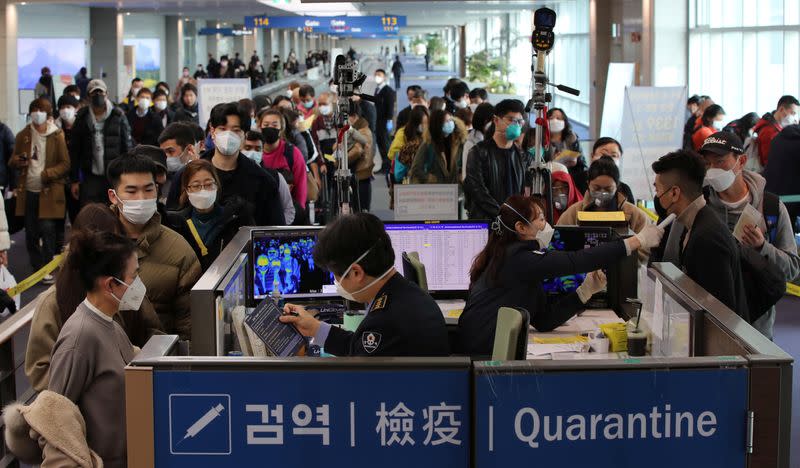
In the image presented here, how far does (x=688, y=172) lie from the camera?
447 cm

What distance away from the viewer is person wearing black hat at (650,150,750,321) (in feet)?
13.9

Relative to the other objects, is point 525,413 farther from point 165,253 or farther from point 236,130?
point 236,130

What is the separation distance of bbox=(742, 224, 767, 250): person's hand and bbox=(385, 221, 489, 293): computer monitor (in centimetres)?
133

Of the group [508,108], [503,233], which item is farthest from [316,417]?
[508,108]

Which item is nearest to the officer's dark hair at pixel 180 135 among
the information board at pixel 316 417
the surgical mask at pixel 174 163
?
the surgical mask at pixel 174 163

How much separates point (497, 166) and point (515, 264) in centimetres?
358

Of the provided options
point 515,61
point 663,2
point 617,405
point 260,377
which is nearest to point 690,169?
point 617,405

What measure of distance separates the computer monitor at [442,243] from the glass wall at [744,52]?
11.1 metres

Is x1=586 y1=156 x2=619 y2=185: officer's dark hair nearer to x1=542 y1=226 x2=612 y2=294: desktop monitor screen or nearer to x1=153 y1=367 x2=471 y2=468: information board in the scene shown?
x1=542 y1=226 x2=612 y2=294: desktop monitor screen

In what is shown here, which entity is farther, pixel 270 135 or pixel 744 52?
pixel 744 52

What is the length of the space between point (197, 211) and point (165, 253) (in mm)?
1093

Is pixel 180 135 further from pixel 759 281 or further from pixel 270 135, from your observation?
pixel 759 281

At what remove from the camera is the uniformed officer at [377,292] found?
3.35 m

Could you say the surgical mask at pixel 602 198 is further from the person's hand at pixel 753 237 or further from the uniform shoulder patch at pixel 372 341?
the uniform shoulder patch at pixel 372 341
